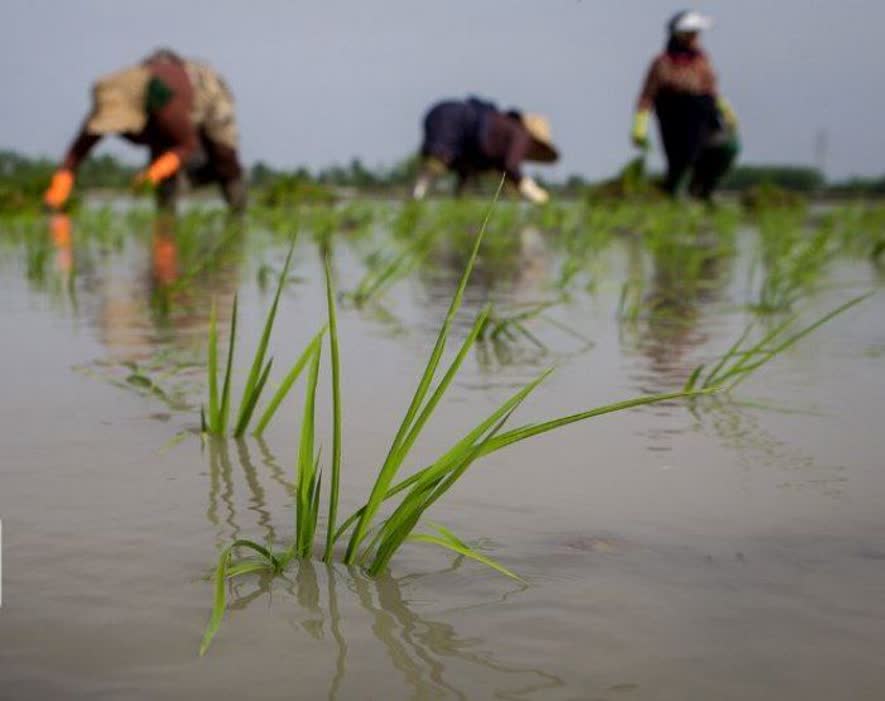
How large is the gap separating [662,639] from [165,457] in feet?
2.11

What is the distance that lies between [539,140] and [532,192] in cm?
49

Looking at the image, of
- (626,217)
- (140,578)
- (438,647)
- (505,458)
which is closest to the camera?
(438,647)

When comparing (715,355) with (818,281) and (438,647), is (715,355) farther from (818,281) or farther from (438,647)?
(818,281)

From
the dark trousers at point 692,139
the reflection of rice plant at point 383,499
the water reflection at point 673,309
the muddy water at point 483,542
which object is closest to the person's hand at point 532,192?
the dark trousers at point 692,139

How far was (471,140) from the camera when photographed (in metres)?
9.27

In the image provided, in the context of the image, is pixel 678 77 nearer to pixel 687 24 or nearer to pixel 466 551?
pixel 687 24

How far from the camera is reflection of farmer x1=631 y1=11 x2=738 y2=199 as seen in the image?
336 inches

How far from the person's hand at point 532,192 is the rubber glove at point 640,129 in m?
0.80

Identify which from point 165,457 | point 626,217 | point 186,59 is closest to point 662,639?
point 165,457

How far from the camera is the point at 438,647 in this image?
2.71ft

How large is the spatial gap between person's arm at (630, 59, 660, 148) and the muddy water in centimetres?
663

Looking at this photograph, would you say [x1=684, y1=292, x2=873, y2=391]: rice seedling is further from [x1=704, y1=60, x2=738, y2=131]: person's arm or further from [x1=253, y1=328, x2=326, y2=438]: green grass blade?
[x1=704, y1=60, x2=738, y2=131]: person's arm

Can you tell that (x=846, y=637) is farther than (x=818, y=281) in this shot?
No

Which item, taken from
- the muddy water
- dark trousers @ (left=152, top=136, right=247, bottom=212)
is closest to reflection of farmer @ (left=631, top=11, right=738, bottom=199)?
dark trousers @ (left=152, top=136, right=247, bottom=212)
